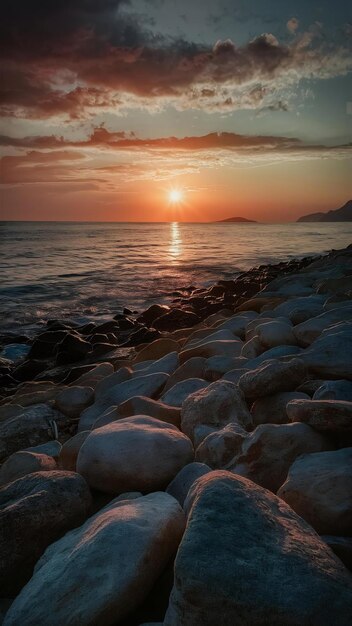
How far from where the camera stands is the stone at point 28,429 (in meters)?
4.24

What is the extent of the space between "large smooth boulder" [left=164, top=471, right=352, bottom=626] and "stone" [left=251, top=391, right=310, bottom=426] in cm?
146

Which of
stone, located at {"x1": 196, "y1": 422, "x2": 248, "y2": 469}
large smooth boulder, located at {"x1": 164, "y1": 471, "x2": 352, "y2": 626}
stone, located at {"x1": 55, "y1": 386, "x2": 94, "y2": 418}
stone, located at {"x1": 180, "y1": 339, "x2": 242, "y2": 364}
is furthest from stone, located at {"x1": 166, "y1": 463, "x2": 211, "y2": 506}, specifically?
stone, located at {"x1": 55, "y1": 386, "x2": 94, "y2": 418}

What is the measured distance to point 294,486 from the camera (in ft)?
6.69

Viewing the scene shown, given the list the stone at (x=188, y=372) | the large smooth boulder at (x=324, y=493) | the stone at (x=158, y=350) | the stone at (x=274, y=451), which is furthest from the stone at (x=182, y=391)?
the stone at (x=158, y=350)

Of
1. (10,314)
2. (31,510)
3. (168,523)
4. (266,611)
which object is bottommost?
(10,314)

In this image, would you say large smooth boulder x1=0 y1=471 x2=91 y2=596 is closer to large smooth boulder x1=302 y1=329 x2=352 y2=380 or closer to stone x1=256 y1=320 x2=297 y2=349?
large smooth boulder x1=302 y1=329 x2=352 y2=380

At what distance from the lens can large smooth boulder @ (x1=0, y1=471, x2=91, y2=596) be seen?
2150 millimetres

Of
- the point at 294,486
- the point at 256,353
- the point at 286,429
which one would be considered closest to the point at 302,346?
the point at 256,353

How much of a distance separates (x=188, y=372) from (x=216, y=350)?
1.96 ft

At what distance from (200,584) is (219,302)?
12.2m

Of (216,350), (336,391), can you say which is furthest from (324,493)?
(216,350)

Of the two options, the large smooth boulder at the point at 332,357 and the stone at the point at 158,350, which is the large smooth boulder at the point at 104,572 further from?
the stone at the point at 158,350

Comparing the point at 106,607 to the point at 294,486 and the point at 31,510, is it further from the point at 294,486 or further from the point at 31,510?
the point at 294,486

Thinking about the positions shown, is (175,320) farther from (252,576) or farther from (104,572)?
(252,576)
